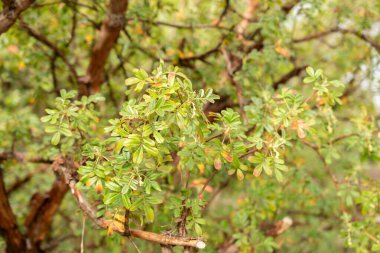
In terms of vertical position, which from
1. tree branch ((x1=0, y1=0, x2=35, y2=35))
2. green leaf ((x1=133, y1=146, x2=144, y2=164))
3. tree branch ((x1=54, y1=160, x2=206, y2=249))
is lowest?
tree branch ((x1=54, y1=160, x2=206, y2=249))

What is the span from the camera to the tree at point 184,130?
171cm

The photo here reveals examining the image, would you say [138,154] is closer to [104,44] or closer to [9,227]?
[104,44]

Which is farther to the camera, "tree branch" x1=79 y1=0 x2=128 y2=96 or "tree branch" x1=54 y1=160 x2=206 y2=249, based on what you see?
"tree branch" x1=79 y1=0 x2=128 y2=96

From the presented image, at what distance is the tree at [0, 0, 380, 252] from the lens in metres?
1.71

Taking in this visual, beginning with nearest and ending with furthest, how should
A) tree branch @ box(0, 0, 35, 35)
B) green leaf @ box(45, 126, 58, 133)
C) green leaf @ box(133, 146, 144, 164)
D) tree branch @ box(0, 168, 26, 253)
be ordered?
green leaf @ box(133, 146, 144, 164) < green leaf @ box(45, 126, 58, 133) < tree branch @ box(0, 0, 35, 35) < tree branch @ box(0, 168, 26, 253)

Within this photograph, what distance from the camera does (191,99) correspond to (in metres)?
1.61

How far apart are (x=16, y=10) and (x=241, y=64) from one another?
1.50 metres

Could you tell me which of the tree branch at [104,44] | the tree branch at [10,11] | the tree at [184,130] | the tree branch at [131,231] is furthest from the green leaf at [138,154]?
the tree branch at [104,44]

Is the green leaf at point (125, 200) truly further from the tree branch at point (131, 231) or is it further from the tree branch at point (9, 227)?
the tree branch at point (9, 227)

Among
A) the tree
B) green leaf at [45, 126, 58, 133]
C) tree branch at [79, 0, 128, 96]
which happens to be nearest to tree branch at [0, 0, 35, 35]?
the tree

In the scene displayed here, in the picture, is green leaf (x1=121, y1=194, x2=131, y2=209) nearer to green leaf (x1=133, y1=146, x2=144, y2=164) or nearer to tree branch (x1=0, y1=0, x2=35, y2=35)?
green leaf (x1=133, y1=146, x2=144, y2=164)

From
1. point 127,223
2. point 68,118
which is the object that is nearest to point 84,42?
point 68,118

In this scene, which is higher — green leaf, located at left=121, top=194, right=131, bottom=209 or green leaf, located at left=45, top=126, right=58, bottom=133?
green leaf, located at left=45, top=126, right=58, bottom=133

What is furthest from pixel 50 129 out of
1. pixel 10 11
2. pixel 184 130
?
pixel 10 11
